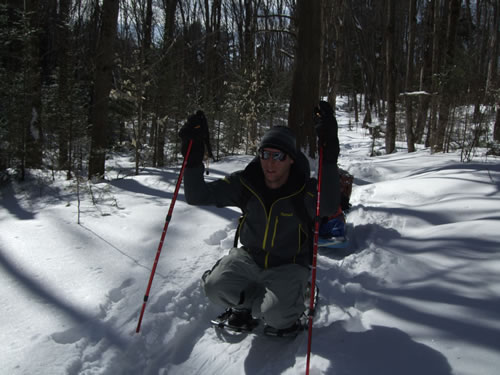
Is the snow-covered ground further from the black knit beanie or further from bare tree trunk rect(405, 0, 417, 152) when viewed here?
bare tree trunk rect(405, 0, 417, 152)

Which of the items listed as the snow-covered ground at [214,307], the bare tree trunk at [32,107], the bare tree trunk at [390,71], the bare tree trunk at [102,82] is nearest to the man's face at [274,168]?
the snow-covered ground at [214,307]

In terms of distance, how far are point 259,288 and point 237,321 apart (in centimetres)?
29

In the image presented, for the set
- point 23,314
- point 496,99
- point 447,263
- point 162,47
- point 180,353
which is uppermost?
point 162,47

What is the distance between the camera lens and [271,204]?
8.45 ft

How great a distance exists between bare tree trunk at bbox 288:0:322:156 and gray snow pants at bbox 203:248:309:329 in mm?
5391

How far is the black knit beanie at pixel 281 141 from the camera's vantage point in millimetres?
2490

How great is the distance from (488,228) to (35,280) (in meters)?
4.22

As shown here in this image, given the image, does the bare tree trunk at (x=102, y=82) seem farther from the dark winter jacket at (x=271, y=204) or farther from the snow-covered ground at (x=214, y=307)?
the dark winter jacket at (x=271, y=204)

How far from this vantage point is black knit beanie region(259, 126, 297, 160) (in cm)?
249

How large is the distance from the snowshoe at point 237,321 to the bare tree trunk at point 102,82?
647 centimetres

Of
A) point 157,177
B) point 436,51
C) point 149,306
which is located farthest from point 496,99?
point 149,306

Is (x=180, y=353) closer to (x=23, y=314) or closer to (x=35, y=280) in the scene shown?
(x=23, y=314)

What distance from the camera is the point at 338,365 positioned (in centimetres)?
207

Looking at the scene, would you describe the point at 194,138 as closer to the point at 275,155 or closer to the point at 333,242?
the point at 275,155
